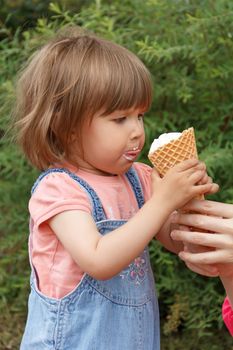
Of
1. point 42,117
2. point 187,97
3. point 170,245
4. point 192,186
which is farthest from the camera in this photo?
point 187,97

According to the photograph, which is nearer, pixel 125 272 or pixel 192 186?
pixel 192 186

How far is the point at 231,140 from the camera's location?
11.0 feet

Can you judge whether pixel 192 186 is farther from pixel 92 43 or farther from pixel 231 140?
pixel 231 140

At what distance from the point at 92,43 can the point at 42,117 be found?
25cm

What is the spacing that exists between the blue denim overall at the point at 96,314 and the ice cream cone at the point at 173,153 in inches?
7.4

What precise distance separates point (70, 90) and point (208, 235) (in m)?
0.52

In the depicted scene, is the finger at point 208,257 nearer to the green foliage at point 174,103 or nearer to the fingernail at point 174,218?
the fingernail at point 174,218

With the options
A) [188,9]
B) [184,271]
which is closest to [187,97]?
[188,9]

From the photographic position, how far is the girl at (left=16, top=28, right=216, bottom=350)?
5.95ft

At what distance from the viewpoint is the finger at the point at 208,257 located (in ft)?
6.20

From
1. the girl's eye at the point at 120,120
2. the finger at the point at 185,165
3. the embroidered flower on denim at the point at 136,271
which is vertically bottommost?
the embroidered flower on denim at the point at 136,271

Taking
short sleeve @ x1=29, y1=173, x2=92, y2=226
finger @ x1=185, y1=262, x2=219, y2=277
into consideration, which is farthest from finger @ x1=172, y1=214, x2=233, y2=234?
short sleeve @ x1=29, y1=173, x2=92, y2=226

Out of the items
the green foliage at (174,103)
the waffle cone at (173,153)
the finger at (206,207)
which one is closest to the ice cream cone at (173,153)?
the waffle cone at (173,153)

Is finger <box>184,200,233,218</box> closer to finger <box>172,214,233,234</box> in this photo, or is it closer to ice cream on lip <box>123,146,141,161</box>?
finger <box>172,214,233,234</box>
